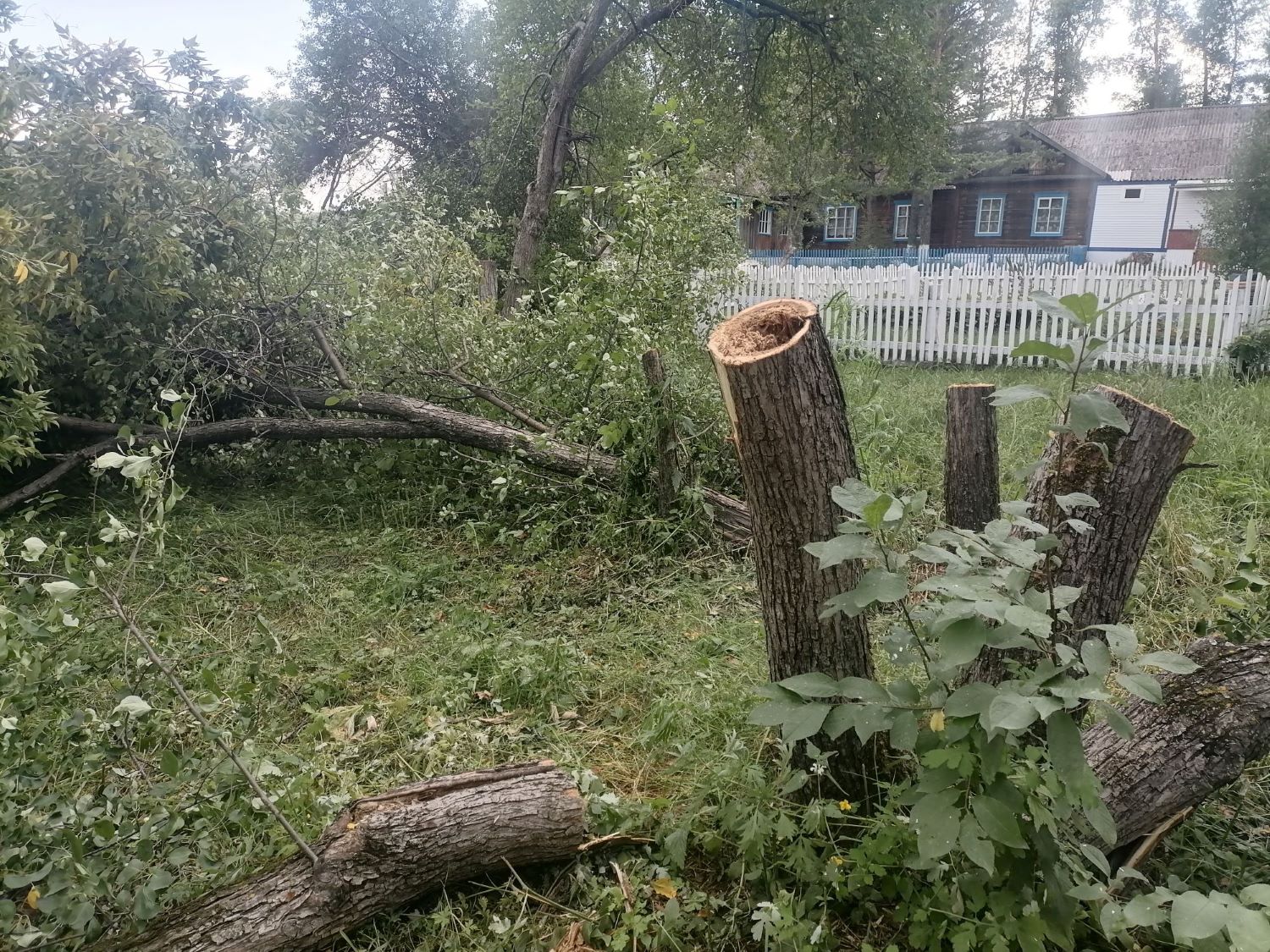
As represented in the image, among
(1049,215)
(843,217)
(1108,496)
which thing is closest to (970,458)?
(1108,496)

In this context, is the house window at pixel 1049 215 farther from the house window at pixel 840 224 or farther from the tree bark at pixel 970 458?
the tree bark at pixel 970 458

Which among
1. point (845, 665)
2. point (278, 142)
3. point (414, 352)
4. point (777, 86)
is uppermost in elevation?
point (777, 86)

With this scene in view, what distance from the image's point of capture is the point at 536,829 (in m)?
1.96

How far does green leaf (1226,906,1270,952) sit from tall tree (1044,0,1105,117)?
43.3ft

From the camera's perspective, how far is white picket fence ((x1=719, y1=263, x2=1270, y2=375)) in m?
8.90

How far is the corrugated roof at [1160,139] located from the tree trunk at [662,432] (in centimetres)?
1078

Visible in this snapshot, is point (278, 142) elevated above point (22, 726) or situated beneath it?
elevated above

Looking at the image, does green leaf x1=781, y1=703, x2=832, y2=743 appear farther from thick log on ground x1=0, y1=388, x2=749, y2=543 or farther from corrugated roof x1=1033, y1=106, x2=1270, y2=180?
corrugated roof x1=1033, y1=106, x2=1270, y2=180

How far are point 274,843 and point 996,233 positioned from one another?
20.7 metres

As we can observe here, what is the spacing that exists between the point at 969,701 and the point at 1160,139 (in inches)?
627

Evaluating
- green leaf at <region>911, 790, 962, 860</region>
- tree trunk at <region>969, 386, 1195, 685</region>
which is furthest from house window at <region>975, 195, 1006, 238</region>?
green leaf at <region>911, 790, 962, 860</region>

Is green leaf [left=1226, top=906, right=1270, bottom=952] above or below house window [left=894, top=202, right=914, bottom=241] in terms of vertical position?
below

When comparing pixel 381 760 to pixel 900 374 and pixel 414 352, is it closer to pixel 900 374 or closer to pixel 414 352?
pixel 414 352

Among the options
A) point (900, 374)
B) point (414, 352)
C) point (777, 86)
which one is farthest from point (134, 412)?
point (777, 86)
